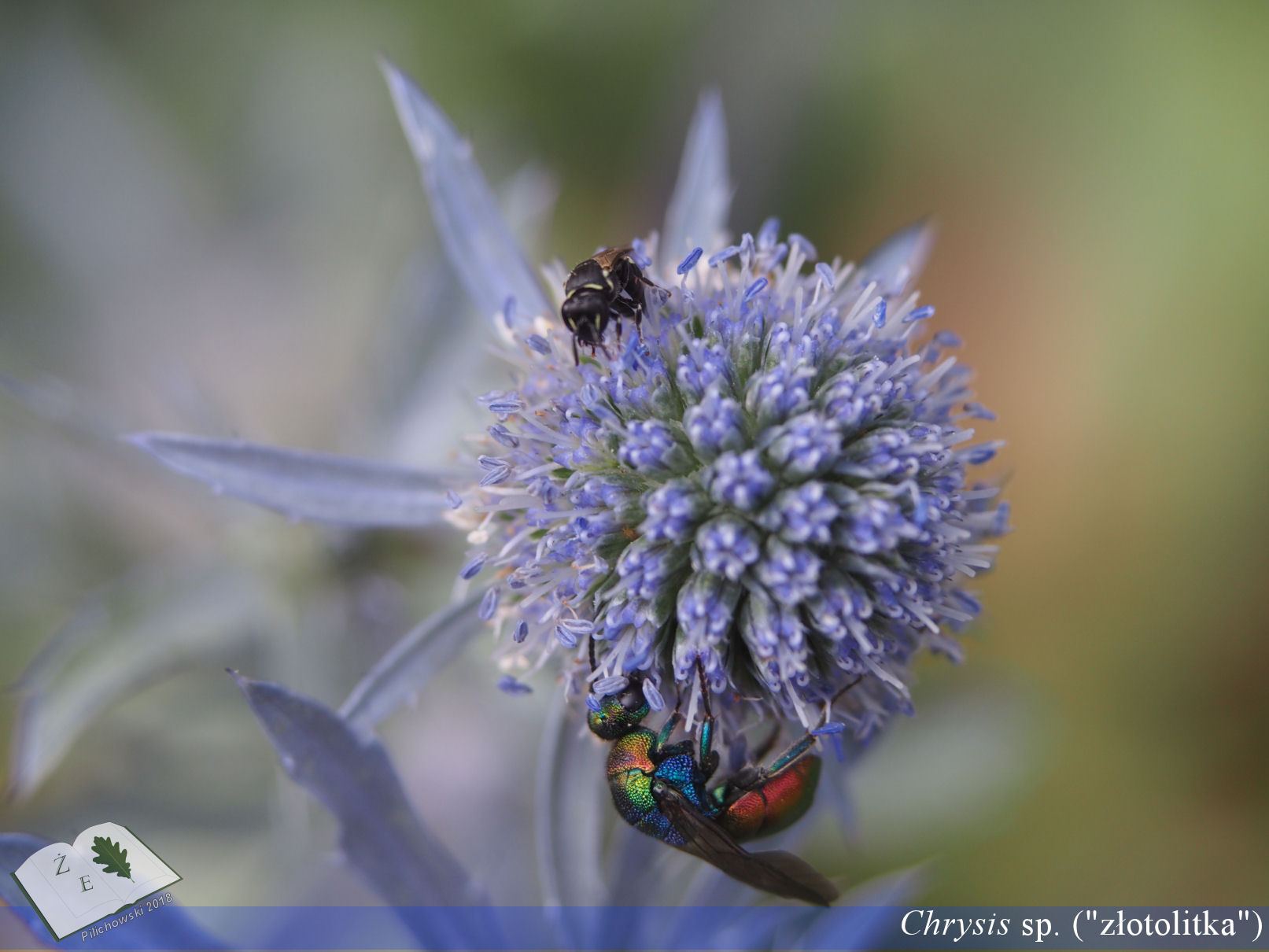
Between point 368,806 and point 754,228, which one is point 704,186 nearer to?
point 368,806

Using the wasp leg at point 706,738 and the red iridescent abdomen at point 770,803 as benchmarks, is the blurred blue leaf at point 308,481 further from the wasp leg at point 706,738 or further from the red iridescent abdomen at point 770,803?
the red iridescent abdomen at point 770,803

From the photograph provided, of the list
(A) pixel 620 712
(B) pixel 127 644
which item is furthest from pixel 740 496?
(B) pixel 127 644

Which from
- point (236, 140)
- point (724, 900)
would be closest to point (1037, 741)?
point (724, 900)

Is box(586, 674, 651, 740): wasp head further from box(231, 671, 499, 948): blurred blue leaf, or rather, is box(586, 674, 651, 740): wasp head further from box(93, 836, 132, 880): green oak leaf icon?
box(93, 836, 132, 880): green oak leaf icon

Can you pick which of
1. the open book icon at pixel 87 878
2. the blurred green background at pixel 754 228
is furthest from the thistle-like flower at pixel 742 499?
the blurred green background at pixel 754 228

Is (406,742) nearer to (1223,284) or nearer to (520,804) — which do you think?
(520,804)

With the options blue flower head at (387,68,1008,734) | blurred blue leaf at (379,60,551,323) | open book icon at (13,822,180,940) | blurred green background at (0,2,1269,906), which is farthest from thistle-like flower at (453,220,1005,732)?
blurred green background at (0,2,1269,906)
